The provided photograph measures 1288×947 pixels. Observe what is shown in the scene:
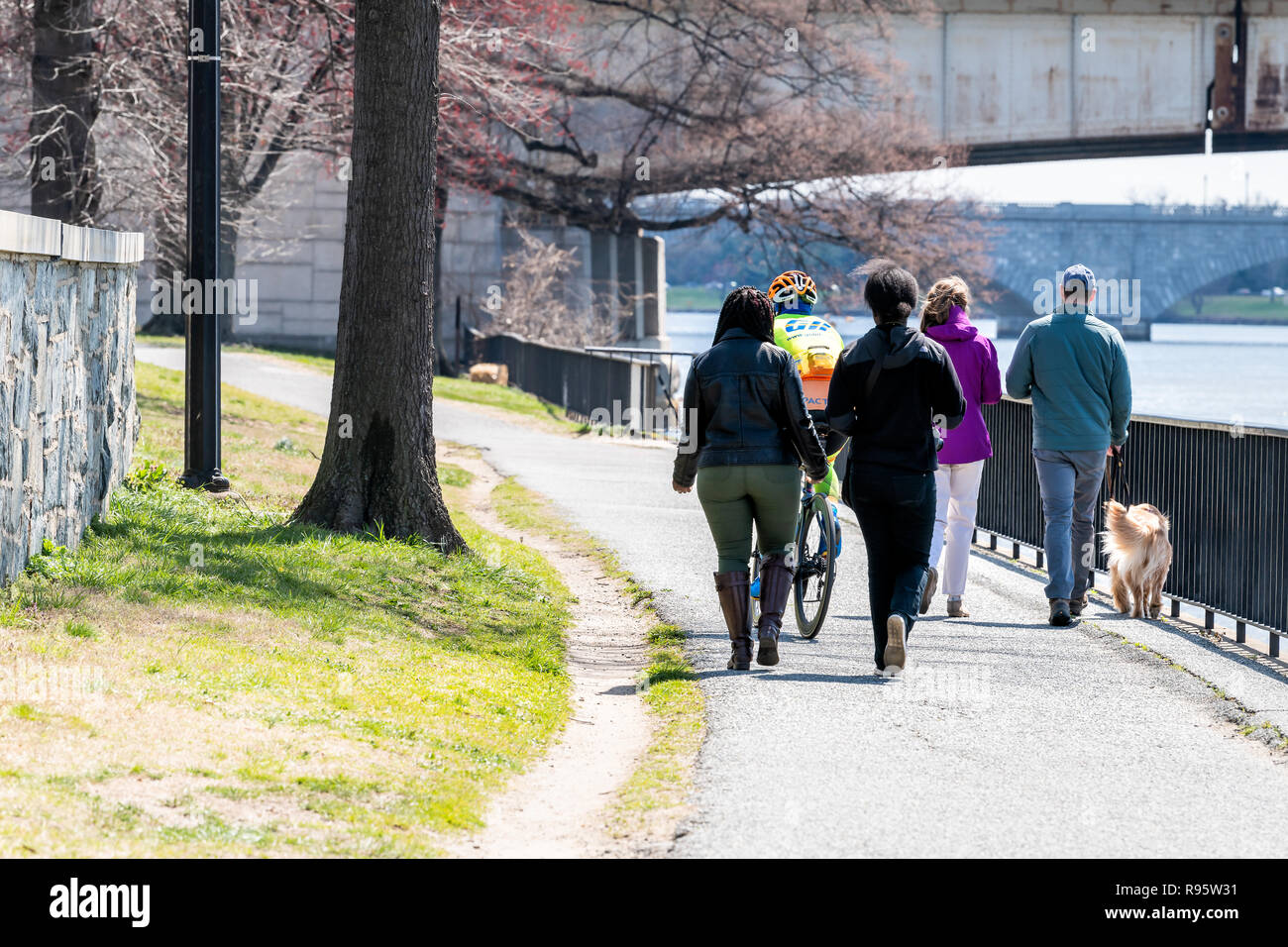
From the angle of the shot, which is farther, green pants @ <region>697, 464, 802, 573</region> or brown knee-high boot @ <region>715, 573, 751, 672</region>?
brown knee-high boot @ <region>715, 573, 751, 672</region>

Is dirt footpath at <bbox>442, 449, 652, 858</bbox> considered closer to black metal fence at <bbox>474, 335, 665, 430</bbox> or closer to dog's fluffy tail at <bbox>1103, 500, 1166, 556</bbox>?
dog's fluffy tail at <bbox>1103, 500, 1166, 556</bbox>

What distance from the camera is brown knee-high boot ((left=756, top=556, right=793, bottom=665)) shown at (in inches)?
295

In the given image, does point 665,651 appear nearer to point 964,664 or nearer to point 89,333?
point 964,664

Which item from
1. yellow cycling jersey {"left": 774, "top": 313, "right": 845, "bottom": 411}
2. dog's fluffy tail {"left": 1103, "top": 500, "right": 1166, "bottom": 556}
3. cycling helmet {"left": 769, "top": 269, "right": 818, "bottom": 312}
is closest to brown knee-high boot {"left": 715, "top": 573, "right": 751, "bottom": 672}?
yellow cycling jersey {"left": 774, "top": 313, "right": 845, "bottom": 411}

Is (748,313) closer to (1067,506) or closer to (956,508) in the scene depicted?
(956,508)

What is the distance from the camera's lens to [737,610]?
7.50m

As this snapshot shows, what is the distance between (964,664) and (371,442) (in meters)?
4.30

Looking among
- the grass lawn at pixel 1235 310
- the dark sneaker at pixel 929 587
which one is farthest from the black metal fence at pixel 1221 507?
the grass lawn at pixel 1235 310

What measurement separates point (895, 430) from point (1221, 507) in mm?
3284

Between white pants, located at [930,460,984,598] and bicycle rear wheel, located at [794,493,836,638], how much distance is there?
2.87ft

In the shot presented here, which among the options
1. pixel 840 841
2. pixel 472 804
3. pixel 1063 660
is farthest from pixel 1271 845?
pixel 1063 660

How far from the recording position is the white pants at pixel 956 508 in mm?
8992

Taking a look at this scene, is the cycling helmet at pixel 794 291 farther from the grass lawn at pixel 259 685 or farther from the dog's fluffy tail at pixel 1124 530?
the dog's fluffy tail at pixel 1124 530

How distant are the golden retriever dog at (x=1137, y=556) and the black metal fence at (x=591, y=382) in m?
13.9
